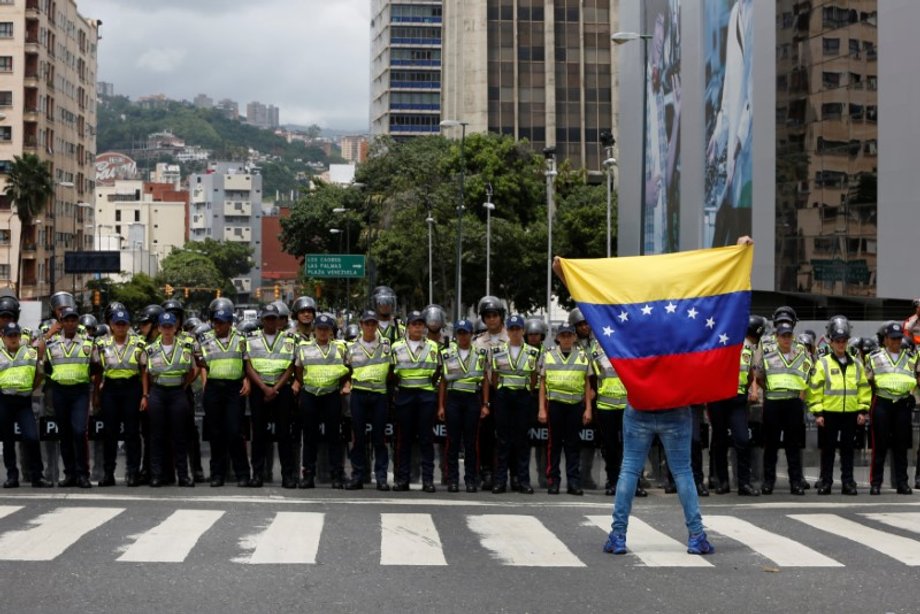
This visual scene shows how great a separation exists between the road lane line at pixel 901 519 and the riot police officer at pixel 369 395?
16.5 ft

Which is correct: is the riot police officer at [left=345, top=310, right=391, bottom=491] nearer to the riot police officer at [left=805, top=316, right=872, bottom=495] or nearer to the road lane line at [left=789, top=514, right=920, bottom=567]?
the road lane line at [left=789, top=514, right=920, bottom=567]

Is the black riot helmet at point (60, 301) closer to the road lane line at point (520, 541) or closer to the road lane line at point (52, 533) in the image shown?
the road lane line at point (52, 533)

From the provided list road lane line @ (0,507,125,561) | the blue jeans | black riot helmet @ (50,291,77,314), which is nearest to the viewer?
road lane line @ (0,507,125,561)

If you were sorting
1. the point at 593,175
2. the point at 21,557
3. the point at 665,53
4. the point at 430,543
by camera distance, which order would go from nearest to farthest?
the point at 21,557 < the point at 430,543 < the point at 665,53 < the point at 593,175

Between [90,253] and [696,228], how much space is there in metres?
42.2

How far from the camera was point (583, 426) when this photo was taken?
1609cm

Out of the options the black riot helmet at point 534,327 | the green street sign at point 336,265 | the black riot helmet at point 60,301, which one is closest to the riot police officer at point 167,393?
the black riot helmet at point 60,301

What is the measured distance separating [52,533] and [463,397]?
18.4 feet

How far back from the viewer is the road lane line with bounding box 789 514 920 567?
10852 mm

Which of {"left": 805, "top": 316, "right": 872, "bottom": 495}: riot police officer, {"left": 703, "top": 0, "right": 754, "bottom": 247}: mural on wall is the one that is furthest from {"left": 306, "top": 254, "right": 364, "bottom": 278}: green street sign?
{"left": 805, "top": 316, "right": 872, "bottom": 495}: riot police officer

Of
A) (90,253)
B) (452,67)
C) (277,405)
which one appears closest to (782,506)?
(277,405)

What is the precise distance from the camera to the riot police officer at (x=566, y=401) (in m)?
15.8

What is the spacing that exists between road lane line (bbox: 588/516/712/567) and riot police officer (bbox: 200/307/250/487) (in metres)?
4.62

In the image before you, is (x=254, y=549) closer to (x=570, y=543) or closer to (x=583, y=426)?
(x=570, y=543)
